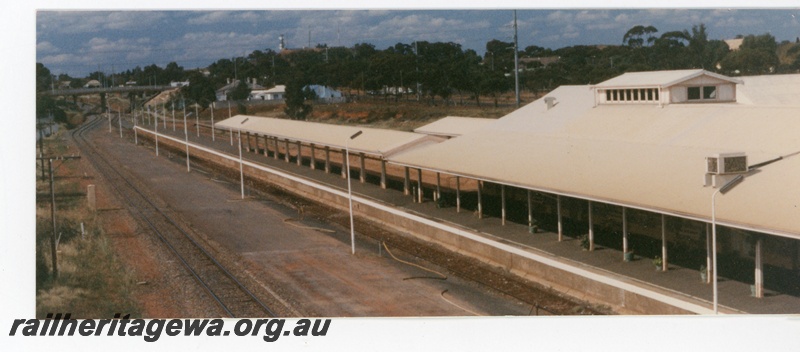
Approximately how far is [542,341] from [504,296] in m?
5.55

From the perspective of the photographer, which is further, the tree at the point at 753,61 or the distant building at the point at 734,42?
the distant building at the point at 734,42

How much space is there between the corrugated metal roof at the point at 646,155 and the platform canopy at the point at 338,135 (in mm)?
2355

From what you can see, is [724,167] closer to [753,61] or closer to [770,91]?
[770,91]

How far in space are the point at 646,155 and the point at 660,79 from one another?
7.61 metres

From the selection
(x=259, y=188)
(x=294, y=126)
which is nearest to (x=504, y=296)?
(x=259, y=188)

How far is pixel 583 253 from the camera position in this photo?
90.1 ft

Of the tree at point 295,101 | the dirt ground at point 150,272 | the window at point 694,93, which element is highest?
the tree at point 295,101

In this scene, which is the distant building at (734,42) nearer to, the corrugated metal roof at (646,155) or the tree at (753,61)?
the tree at (753,61)

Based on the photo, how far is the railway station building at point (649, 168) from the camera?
22844 mm

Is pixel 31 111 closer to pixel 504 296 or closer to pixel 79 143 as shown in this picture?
pixel 504 296

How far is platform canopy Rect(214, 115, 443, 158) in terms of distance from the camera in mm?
43281

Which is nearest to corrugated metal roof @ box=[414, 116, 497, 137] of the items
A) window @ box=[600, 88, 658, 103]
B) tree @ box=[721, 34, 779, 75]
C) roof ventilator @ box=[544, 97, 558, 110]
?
roof ventilator @ box=[544, 97, 558, 110]

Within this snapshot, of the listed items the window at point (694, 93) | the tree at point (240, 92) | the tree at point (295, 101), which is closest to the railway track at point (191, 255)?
the window at point (694, 93)

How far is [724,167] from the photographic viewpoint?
912 inches
